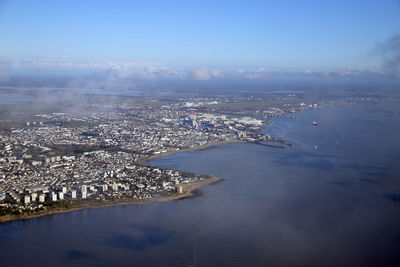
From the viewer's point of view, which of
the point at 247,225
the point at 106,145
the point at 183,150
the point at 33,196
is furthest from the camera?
the point at 106,145

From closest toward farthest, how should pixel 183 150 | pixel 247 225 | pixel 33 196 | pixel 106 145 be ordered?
1. pixel 247 225
2. pixel 33 196
3. pixel 183 150
4. pixel 106 145

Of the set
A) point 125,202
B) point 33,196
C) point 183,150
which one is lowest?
point 125,202

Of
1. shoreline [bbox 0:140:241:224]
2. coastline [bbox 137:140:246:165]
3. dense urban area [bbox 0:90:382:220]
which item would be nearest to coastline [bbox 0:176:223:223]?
shoreline [bbox 0:140:241:224]

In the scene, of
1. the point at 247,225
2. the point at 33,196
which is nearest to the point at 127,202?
the point at 33,196

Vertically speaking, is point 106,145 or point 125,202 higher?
point 106,145

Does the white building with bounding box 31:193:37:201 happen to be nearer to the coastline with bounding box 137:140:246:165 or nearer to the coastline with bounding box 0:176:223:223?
the coastline with bounding box 0:176:223:223

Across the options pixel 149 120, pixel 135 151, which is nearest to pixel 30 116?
pixel 149 120

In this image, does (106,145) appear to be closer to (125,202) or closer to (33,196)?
(33,196)

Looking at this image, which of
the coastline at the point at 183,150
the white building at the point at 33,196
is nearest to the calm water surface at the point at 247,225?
the coastline at the point at 183,150
